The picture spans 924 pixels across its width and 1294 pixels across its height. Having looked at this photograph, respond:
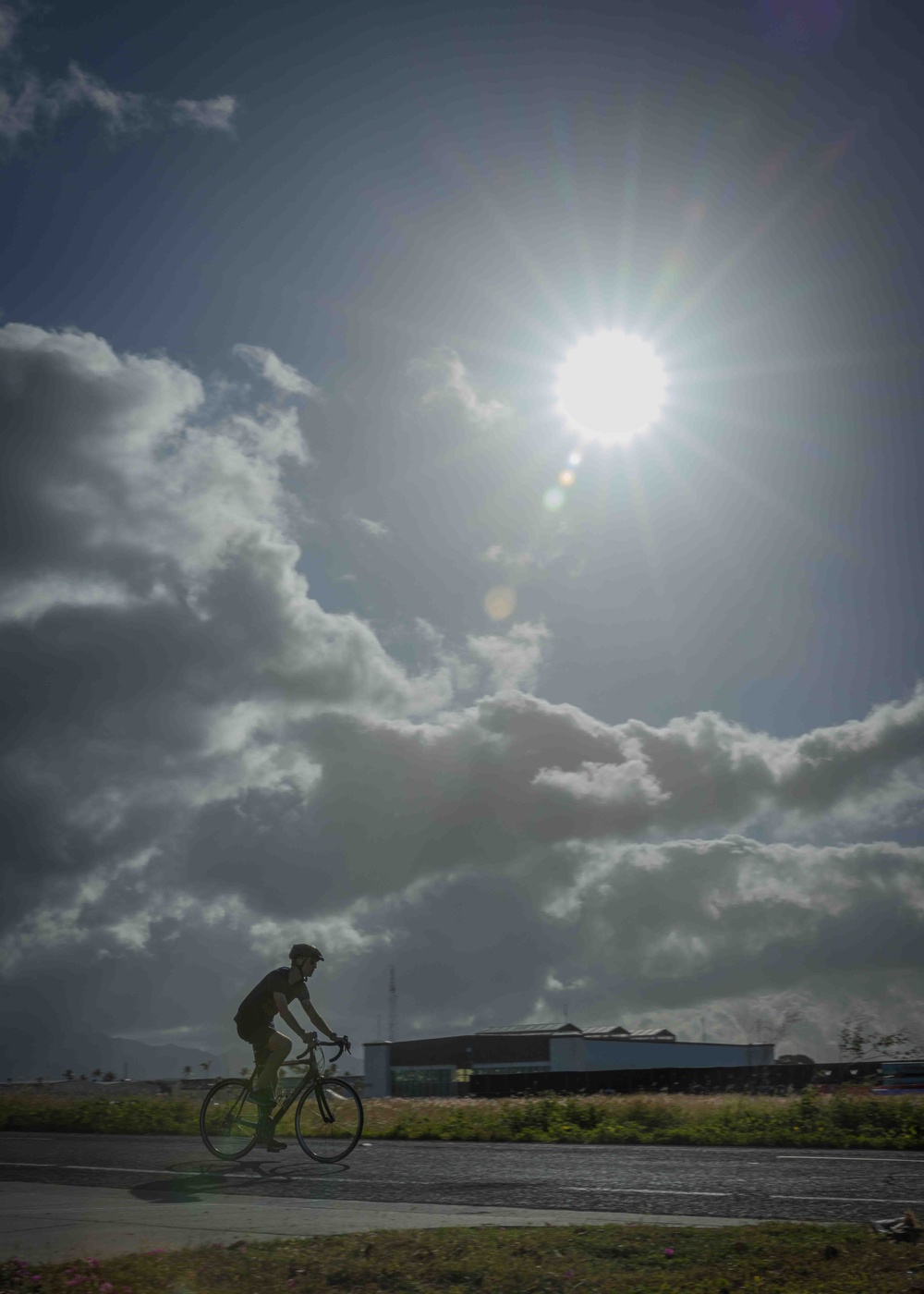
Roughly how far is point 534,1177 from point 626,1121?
8.01m

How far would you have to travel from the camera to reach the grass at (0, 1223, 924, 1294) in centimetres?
525

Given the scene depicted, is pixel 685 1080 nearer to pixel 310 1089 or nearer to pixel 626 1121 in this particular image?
pixel 626 1121

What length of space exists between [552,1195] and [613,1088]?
2058 cm

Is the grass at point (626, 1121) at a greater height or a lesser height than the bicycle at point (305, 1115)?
lesser

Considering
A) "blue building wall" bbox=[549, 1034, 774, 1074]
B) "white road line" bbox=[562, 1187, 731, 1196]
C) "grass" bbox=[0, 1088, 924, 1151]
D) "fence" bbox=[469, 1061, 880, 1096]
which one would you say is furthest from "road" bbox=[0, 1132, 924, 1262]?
"blue building wall" bbox=[549, 1034, 774, 1074]

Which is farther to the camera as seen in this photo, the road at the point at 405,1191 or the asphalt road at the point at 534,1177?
the asphalt road at the point at 534,1177

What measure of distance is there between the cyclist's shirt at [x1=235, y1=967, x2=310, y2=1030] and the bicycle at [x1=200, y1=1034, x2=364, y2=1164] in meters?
0.48

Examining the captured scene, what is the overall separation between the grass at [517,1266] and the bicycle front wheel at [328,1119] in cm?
397

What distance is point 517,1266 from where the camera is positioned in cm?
568

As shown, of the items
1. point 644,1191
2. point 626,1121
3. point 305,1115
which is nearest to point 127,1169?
point 305,1115

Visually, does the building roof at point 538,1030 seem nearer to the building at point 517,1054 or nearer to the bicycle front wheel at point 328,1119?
the building at point 517,1054

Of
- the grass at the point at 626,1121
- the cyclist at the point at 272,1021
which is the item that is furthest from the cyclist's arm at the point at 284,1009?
the grass at the point at 626,1121

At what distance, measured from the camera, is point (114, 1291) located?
5.09m

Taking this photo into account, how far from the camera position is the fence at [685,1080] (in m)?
25.8
